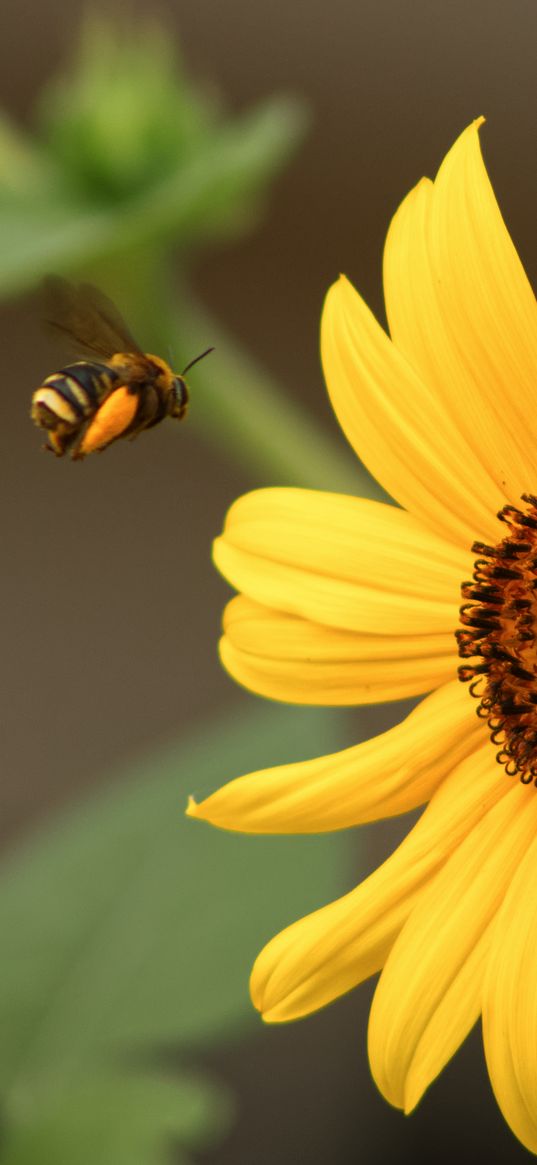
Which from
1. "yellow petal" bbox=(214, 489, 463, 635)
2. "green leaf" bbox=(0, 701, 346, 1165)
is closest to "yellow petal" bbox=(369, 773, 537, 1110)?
"yellow petal" bbox=(214, 489, 463, 635)

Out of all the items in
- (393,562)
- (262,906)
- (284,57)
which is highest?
(284,57)

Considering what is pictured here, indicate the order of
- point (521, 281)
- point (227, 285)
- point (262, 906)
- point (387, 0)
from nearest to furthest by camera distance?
1. point (521, 281)
2. point (262, 906)
3. point (387, 0)
4. point (227, 285)

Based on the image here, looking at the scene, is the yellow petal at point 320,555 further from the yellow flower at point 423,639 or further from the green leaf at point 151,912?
the green leaf at point 151,912

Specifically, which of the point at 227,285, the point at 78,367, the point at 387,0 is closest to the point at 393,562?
the point at 78,367

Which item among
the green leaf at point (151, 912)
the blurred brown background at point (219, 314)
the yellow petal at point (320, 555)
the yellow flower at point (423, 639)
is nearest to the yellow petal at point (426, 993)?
the yellow flower at point (423, 639)

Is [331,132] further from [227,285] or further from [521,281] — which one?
[521,281]

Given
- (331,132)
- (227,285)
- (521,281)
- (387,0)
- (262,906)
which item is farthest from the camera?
(227,285)

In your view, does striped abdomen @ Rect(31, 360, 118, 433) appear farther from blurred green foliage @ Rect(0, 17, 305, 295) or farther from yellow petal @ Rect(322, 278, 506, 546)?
blurred green foliage @ Rect(0, 17, 305, 295)

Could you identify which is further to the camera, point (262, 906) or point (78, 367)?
point (262, 906)
